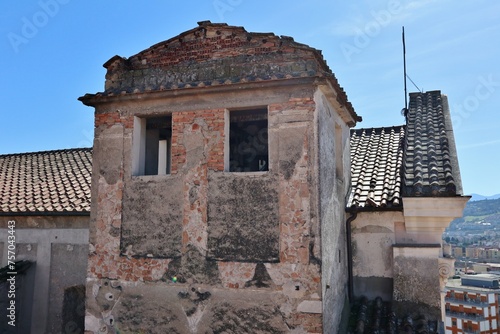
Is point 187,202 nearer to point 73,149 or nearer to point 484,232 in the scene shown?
point 73,149

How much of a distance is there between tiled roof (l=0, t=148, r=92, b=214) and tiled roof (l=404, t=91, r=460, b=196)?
7257mm

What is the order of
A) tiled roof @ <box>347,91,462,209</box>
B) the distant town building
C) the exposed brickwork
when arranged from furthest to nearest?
the distant town building, tiled roof @ <box>347,91,462,209</box>, the exposed brickwork

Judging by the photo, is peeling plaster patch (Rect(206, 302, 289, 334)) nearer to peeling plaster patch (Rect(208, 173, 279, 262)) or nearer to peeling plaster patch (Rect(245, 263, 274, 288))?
peeling plaster patch (Rect(245, 263, 274, 288))

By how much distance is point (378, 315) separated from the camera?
7180 millimetres

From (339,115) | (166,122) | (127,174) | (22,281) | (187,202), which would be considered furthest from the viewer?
(22,281)

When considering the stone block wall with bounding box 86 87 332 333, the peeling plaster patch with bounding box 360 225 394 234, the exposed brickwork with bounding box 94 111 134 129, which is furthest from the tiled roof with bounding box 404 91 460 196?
the exposed brickwork with bounding box 94 111 134 129

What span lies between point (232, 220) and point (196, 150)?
49.3 inches

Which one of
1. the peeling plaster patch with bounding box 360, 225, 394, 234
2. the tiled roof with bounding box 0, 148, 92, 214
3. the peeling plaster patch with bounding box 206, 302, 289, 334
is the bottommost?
the peeling plaster patch with bounding box 206, 302, 289, 334

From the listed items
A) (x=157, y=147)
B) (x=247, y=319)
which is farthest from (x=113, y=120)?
(x=247, y=319)

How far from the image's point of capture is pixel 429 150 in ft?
27.4

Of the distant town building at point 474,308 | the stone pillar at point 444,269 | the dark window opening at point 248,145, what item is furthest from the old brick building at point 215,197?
the distant town building at point 474,308

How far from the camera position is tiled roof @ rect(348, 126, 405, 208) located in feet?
25.8

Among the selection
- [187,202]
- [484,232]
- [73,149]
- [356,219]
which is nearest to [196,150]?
[187,202]

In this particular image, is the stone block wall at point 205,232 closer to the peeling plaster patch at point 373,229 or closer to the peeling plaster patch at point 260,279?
the peeling plaster patch at point 260,279
